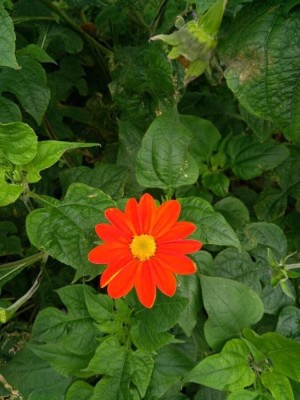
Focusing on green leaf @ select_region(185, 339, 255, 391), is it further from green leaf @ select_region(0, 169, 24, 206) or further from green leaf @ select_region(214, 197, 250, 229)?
green leaf @ select_region(0, 169, 24, 206)

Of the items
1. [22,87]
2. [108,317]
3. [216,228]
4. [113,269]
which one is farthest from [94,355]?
[22,87]

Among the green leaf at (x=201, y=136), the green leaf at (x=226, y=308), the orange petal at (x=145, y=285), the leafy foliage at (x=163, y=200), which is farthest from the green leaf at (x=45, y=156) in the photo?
the green leaf at (x=201, y=136)

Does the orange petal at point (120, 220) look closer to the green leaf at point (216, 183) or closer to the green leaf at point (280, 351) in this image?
the green leaf at point (280, 351)

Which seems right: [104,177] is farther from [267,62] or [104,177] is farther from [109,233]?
[267,62]

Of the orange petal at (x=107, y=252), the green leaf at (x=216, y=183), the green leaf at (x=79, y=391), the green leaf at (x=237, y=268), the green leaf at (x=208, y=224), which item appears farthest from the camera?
the green leaf at (x=216, y=183)

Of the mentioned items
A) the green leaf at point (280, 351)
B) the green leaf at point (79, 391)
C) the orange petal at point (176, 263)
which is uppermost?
the orange petal at point (176, 263)

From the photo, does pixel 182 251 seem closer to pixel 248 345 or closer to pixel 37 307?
pixel 248 345

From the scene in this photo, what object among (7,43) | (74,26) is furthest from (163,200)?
(74,26)

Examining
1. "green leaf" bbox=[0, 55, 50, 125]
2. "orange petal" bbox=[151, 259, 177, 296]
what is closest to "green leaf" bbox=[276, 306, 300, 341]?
"orange petal" bbox=[151, 259, 177, 296]
